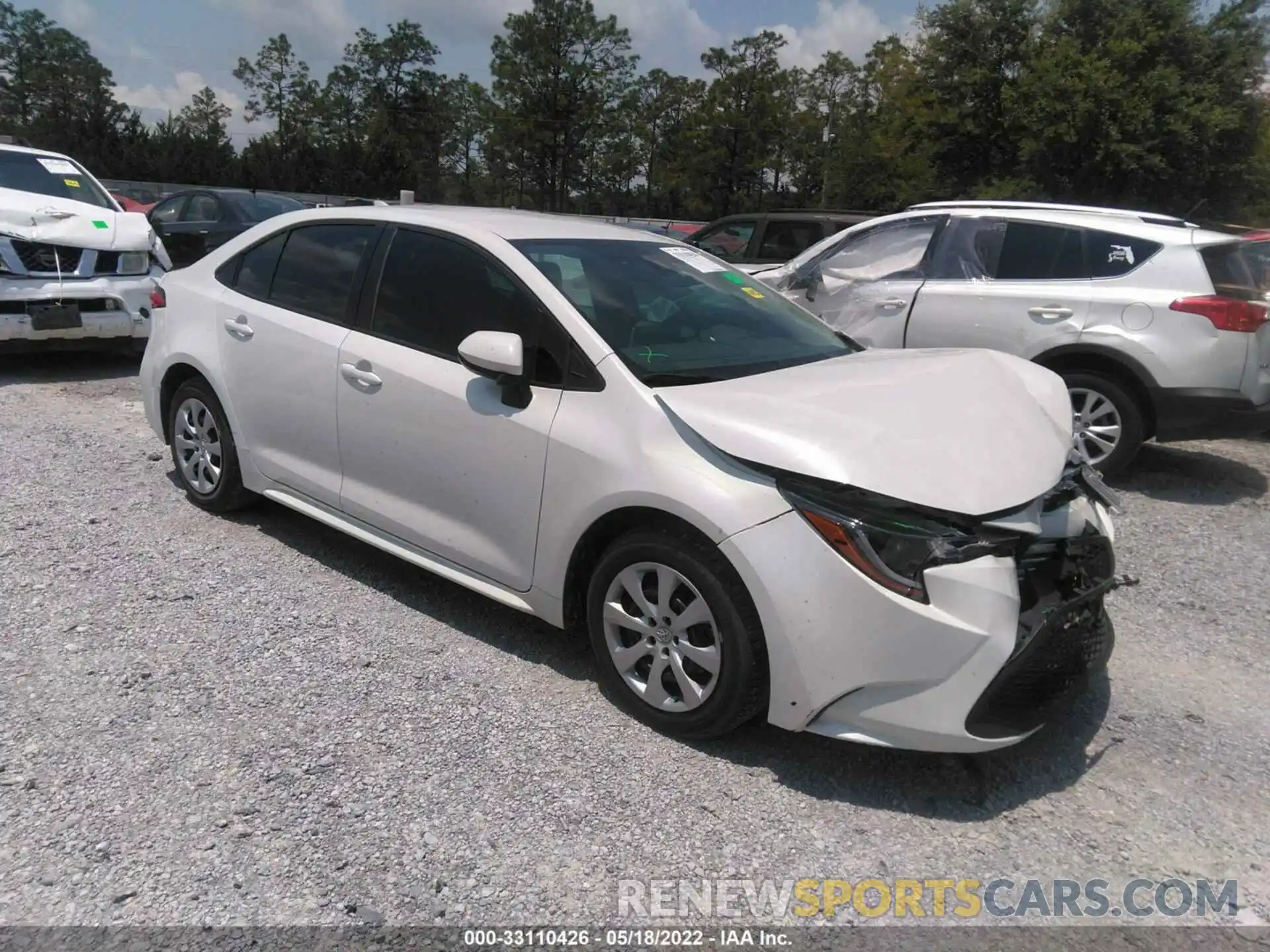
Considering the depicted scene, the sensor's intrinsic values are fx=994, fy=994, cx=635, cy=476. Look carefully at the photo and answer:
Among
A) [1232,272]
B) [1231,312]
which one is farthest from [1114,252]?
[1231,312]

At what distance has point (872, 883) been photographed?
8.62 ft

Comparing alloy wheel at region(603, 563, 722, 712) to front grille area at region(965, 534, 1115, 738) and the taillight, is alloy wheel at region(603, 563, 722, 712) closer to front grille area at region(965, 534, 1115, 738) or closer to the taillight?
front grille area at region(965, 534, 1115, 738)

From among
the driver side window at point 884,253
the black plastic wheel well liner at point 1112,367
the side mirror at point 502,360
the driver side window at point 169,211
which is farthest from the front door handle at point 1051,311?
the driver side window at point 169,211

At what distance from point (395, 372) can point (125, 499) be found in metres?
2.35

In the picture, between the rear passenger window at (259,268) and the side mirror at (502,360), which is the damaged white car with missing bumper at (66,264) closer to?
the rear passenger window at (259,268)

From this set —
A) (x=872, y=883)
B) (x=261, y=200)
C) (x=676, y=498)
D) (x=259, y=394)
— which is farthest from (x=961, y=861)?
(x=261, y=200)

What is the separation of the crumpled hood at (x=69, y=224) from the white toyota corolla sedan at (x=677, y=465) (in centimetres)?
415

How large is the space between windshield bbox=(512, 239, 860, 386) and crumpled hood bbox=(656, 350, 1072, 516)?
0.18 metres

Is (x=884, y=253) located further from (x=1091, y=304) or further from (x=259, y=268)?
(x=259, y=268)

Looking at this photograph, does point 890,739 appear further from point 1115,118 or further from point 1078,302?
point 1115,118

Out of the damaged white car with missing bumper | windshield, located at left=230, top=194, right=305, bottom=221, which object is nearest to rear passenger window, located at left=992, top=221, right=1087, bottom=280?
the damaged white car with missing bumper

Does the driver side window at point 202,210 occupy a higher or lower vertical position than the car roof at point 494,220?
Answer: lower

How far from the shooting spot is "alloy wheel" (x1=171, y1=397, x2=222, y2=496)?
4.88 meters

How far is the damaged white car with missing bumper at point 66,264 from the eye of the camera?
25.0 ft
